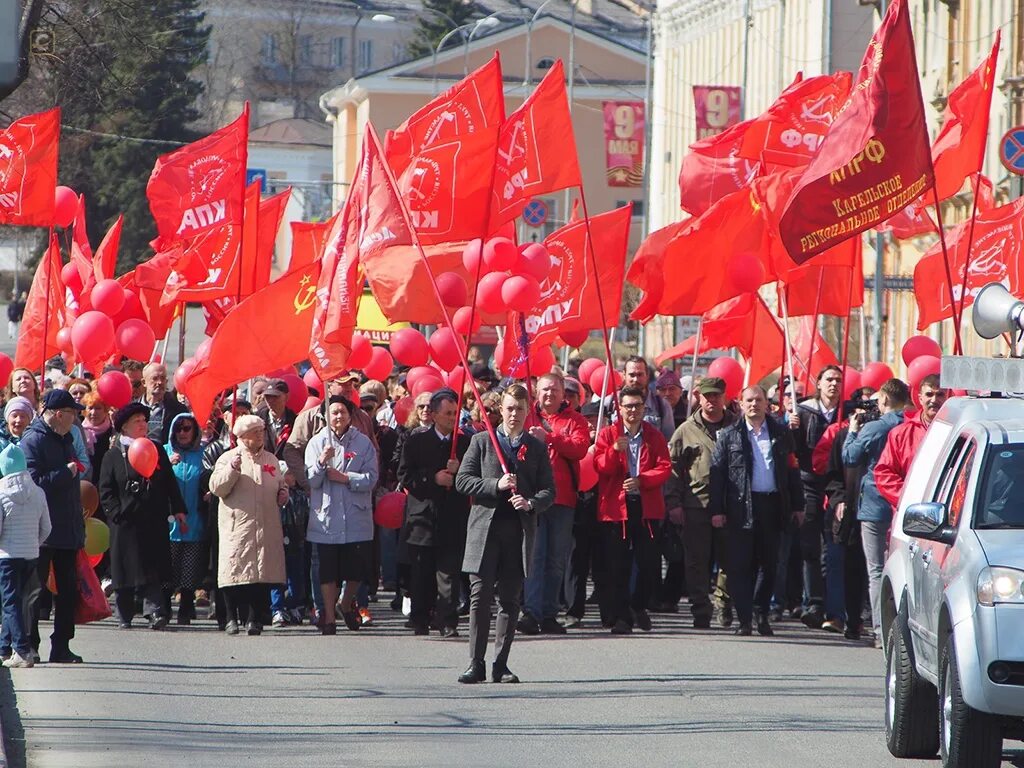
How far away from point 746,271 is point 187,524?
5.11 metres

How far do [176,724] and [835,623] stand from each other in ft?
20.2

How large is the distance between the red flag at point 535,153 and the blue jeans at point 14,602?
4.77 meters

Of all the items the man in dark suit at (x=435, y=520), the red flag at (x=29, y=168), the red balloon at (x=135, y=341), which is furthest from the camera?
the red balloon at (x=135, y=341)

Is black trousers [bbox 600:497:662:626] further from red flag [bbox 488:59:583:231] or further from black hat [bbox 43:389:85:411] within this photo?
black hat [bbox 43:389:85:411]

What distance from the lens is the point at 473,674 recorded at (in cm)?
1235

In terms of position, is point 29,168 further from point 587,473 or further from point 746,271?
point 587,473

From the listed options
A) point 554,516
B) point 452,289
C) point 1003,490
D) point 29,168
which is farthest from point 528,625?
point 29,168

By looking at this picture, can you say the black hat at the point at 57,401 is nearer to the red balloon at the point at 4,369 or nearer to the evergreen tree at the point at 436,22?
the red balloon at the point at 4,369

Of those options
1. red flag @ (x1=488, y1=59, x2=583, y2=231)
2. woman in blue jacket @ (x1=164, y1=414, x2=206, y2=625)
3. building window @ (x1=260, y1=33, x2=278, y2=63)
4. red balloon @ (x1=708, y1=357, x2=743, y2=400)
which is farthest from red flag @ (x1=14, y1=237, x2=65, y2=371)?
building window @ (x1=260, y1=33, x2=278, y2=63)

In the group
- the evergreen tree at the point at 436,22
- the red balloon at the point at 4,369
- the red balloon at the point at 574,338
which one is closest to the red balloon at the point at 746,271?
the red balloon at the point at 574,338

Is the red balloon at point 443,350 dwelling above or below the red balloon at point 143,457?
above

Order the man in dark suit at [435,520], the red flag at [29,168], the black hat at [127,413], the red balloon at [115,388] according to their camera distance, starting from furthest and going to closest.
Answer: the red flag at [29,168], the red balloon at [115,388], the black hat at [127,413], the man in dark suit at [435,520]

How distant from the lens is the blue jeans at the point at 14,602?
12393mm

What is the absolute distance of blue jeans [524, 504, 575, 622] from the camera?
49.0 ft
